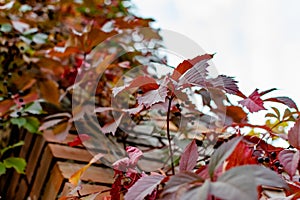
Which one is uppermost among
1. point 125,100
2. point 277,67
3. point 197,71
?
point 277,67

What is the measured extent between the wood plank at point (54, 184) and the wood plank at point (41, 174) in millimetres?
42

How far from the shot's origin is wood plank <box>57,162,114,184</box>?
1.18m

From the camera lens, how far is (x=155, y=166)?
1317 mm

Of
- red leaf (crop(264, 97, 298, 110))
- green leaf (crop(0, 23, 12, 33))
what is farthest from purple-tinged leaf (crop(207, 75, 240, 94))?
green leaf (crop(0, 23, 12, 33))

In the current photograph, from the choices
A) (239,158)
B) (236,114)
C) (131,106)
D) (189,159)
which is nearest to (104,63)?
(131,106)

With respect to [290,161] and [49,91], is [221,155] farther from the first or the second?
[49,91]

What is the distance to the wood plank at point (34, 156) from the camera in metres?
1.42

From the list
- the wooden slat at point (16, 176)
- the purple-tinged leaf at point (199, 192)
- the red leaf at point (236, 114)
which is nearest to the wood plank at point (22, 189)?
the wooden slat at point (16, 176)

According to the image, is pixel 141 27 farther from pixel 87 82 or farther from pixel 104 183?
pixel 104 183

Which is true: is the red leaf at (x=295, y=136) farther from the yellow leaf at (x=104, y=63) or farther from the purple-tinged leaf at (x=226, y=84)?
the yellow leaf at (x=104, y=63)

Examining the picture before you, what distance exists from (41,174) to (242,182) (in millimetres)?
1043

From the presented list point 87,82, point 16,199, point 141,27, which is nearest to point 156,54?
point 141,27

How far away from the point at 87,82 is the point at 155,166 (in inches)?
14.7

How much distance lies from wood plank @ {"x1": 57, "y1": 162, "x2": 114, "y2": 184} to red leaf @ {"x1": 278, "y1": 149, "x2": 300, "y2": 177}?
673 millimetres
